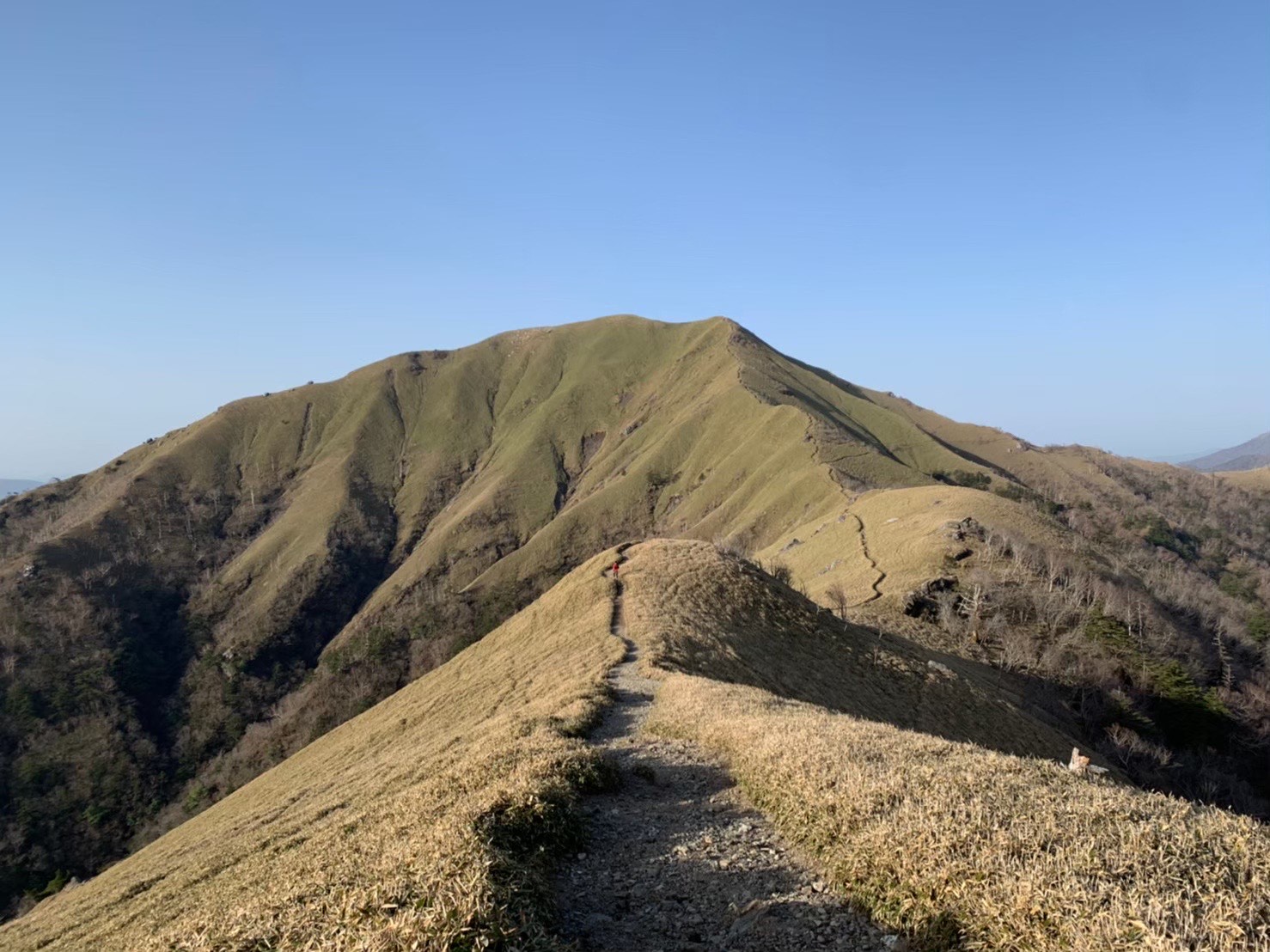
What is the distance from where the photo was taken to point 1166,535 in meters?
134

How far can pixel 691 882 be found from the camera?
10.1m

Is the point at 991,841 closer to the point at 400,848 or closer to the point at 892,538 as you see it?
the point at 400,848

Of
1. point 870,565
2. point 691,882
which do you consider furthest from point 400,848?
point 870,565

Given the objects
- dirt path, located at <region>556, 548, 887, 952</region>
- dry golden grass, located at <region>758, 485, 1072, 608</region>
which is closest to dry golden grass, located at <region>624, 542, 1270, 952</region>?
dirt path, located at <region>556, 548, 887, 952</region>

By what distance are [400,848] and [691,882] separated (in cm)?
427

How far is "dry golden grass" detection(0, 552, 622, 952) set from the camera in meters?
7.34

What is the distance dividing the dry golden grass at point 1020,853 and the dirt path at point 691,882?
53 centimetres

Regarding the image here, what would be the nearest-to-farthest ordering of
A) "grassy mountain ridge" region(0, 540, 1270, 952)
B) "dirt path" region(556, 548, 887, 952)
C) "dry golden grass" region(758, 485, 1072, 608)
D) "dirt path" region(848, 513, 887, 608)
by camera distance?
"grassy mountain ridge" region(0, 540, 1270, 952) < "dirt path" region(556, 548, 887, 952) < "dirt path" region(848, 513, 887, 608) < "dry golden grass" region(758, 485, 1072, 608)

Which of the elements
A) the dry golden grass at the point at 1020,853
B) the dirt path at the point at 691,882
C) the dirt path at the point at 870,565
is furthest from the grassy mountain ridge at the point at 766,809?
the dirt path at the point at 870,565

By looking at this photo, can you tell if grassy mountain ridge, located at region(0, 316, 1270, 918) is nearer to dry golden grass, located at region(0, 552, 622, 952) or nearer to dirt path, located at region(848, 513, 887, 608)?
dirt path, located at region(848, 513, 887, 608)

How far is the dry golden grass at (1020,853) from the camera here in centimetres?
661

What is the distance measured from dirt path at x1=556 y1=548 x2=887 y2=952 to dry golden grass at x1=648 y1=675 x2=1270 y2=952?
530 mm

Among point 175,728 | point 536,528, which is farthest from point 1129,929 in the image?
point 536,528

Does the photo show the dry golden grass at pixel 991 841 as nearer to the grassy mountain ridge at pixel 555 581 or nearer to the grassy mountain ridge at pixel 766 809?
the grassy mountain ridge at pixel 766 809
